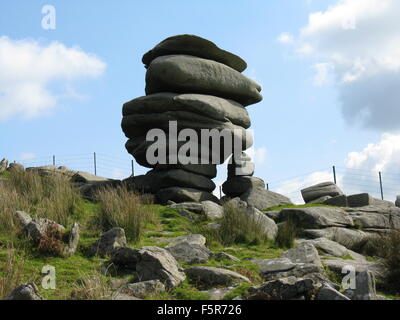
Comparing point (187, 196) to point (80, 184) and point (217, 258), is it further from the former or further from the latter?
point (217, 258)

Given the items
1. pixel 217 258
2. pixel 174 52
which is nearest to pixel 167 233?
pixel 217 258

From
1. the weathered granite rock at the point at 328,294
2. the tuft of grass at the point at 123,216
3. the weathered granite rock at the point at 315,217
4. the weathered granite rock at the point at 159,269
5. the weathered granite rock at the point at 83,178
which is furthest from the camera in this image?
the weathered granite rock at the point at 83,178

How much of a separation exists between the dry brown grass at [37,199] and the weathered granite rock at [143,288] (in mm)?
Result: 3146

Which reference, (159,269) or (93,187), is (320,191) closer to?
(93,187)

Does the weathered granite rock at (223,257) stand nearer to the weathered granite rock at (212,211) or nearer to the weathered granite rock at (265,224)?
the weathered granite rock at (265,224)

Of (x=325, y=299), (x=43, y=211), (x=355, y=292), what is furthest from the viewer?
(x=43, y=211)

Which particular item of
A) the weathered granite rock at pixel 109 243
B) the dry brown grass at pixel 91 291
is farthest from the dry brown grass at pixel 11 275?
Answer: the weathered granite rock at pixel 109 243

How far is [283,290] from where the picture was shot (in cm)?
645

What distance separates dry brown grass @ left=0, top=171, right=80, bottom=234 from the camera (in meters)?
9.51

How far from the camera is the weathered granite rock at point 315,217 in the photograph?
44.1 feet

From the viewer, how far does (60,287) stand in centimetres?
695

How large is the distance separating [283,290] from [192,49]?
12.9m

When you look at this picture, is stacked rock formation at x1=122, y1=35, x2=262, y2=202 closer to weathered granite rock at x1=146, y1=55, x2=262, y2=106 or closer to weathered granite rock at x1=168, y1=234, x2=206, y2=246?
weathered granite rock at x1=146, y1=55, x2=262, y2=106

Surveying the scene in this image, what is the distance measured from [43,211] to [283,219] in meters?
6.24
